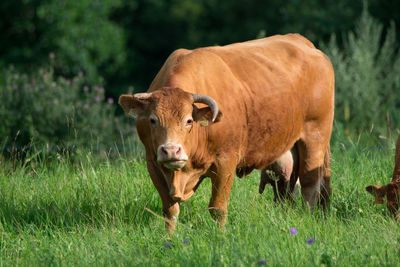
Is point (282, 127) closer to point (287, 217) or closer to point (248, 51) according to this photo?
point (248, 51)

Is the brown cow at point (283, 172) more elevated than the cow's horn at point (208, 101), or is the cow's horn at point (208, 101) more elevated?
the cow's horn at point (208, 101)

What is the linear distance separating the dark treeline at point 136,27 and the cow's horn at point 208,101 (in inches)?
380

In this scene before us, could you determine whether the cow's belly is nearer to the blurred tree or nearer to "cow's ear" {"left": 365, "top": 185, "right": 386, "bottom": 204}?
"cow's ear" {"left": 365, "top": 185, "right": 386, "bottom": 204}

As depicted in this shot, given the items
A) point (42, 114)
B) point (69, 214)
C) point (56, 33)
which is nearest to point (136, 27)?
point (56, 33)

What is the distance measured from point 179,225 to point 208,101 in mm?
1013

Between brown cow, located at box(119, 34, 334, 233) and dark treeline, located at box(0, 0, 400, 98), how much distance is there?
8649mm

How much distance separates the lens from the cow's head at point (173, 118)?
167 inches

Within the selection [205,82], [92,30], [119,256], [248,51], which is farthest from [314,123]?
[92,30]

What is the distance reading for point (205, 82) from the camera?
5.02 m

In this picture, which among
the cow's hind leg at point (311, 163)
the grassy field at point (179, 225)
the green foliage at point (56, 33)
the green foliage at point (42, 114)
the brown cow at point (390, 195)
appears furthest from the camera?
the green foliage at point (56, 33)

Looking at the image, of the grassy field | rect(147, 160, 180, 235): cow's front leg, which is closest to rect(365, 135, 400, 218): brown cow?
the grassy field

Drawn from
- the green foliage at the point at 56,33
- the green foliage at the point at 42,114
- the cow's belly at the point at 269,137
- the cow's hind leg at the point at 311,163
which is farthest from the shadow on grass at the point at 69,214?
the green foliage at the point at 56,33

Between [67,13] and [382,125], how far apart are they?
38.5 feet

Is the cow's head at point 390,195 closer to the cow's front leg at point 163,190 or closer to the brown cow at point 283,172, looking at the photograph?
the brown cow at point 283,172
